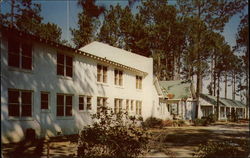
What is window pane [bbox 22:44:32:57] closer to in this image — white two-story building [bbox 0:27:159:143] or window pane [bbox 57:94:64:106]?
white two-story building [bbox 0:27:159:143]

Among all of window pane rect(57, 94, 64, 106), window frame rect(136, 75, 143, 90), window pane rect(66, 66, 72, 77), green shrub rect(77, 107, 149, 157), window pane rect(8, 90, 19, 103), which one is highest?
window pane rect(66, 66, 72, 77)

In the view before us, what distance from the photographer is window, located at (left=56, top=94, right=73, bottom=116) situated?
595 inches

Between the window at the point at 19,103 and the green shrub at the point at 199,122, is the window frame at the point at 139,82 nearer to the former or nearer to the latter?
the window at the point at 19,103

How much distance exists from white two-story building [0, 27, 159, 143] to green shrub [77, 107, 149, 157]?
3.82 ft

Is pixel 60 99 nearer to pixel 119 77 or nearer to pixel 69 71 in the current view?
pixel 69 71

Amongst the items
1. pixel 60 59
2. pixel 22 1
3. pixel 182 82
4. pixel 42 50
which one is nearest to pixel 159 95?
pixel 182 82

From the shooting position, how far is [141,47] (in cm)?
1055

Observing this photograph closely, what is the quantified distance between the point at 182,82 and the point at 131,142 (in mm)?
31774

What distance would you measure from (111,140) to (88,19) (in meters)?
4.40

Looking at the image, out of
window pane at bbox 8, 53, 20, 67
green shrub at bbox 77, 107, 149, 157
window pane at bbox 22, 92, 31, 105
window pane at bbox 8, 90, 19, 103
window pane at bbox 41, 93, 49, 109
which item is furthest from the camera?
window pane at bbox 41, 93, 49, 109

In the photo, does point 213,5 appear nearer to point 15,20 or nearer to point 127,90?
point 127,90

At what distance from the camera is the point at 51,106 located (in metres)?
14.7

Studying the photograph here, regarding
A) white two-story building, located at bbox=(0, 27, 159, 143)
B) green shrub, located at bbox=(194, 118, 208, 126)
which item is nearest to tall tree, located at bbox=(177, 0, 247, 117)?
white two-story building, located at bbox=(0, 27, 159, 143)

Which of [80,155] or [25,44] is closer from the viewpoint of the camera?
[80,155]
